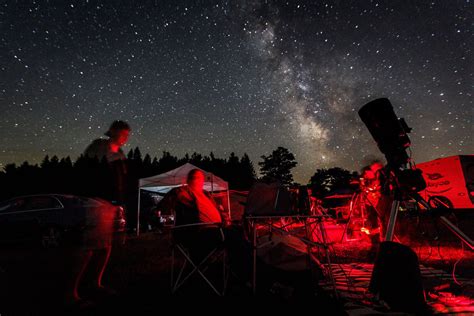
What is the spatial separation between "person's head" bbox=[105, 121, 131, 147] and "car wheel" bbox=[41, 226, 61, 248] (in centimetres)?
518

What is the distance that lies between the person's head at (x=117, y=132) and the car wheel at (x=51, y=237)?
5181mm

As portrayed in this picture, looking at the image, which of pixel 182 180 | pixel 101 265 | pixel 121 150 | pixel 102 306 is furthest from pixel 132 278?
pixel 182 180

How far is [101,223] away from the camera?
248 centimetres

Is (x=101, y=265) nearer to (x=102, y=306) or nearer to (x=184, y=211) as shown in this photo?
(x=102, y=306)

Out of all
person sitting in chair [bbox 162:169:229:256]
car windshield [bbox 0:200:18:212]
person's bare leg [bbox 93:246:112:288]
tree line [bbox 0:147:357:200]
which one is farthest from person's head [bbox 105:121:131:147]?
tree line [bbox 0:147:357:200]

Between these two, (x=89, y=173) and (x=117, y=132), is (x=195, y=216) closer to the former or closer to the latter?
(x=117, y=132)

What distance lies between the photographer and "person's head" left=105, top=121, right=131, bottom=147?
2889 millimetres

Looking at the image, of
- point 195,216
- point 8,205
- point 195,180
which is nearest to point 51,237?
point 8,205

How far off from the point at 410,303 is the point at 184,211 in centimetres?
221

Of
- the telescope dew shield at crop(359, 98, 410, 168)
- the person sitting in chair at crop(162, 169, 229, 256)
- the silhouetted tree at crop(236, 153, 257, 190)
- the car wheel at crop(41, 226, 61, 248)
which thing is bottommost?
the car wheel at crop(41, 226, 61, 248)

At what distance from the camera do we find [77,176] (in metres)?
37.0

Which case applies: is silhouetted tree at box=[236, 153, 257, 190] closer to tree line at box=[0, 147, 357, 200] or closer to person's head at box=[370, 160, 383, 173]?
tree line at box=[0, 147, 357, 200]

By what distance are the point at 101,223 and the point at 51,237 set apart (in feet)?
17.4

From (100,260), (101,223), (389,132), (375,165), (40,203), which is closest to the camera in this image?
(389,132)
